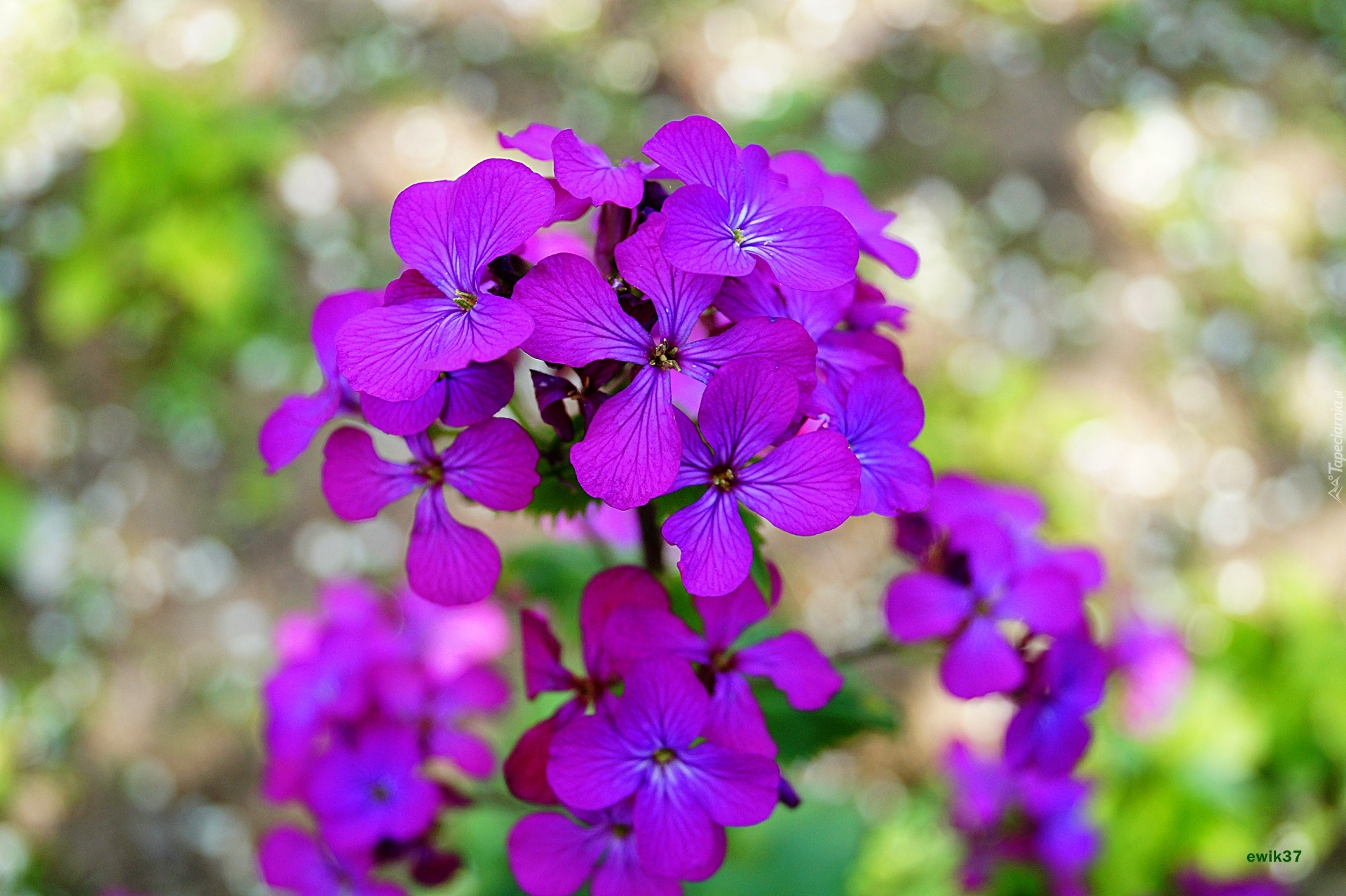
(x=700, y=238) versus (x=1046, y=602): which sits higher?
(x=700, y=238)

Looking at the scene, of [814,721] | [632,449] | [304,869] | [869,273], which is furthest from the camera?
[869,273]

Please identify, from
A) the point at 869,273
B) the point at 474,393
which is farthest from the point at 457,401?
the point at 869,273

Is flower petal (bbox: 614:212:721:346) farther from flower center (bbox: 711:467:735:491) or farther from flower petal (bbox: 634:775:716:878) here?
flower petal (bbox: 634:775:716:878)

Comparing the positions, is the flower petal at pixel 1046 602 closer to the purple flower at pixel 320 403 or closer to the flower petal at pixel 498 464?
the flower petal at pixel 498 464

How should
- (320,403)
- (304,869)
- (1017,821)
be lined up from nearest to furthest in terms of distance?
1. (320,403)
2. (304,869)
3. (1017,821)

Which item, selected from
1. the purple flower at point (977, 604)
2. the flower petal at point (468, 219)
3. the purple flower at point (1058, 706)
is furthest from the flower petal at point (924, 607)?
the flower petal at point (468, 219)

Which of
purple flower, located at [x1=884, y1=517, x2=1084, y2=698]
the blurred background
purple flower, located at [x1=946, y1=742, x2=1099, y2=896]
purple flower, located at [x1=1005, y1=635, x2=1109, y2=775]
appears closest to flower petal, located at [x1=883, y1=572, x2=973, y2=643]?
purple flower, located at [x1=884, y1=517, x2=1084, y2=698]

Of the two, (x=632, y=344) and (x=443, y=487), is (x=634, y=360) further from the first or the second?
(x=443, y=487)
